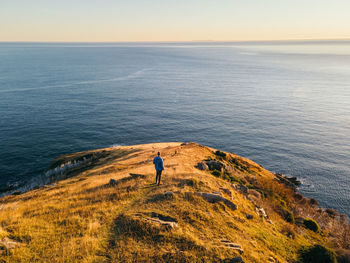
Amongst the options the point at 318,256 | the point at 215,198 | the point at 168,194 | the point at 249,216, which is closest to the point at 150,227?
the point at 168,194

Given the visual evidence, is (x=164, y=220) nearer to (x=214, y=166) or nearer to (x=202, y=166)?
(x=202, y=166)

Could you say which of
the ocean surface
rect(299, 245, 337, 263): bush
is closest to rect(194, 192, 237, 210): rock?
rect(299, 245, 337, 263): bush

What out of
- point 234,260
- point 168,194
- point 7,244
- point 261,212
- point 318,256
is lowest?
point 261,212

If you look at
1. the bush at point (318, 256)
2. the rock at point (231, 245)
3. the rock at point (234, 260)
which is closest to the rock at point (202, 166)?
the bush at point (318, 256)

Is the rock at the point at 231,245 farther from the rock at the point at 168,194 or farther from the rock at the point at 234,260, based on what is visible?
the rock at the point at 168,194

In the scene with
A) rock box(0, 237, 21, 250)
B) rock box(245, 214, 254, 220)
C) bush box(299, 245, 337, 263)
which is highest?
rock box(0, 237, 21, 250)

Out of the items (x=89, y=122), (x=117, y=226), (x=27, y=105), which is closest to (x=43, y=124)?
(x=89, y=122)

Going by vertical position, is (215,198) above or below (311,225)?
above

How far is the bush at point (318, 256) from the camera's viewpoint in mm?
18359

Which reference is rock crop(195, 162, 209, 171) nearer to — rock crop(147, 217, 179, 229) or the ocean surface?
rock crop(147, 217, 179, 229)

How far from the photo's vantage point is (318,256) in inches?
730

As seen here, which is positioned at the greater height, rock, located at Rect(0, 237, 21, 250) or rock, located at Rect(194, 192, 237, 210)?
rock, located at Rect(0, 237, 21, 250)

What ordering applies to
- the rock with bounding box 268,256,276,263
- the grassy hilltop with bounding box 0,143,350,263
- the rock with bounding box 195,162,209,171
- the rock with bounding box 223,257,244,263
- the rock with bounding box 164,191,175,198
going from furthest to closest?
the rock with bounding box 195,162,209,171
the rock with bounding box 164,191,175,198
the rock with bounding box 268,256,276,263
the rock with bounding box 223,257,244,263
the grassy hilltop with bounding box 0,143,350,263

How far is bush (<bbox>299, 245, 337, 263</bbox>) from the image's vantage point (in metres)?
18.4
